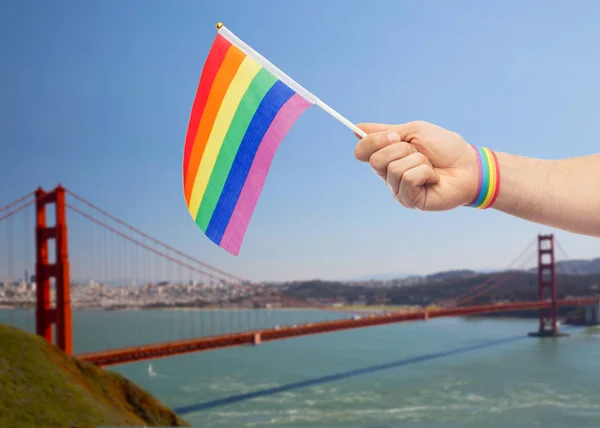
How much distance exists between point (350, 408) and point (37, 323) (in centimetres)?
570

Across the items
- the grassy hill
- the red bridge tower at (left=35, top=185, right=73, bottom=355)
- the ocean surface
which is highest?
the red bridge tower at (left=35, top=185, right=73, bottom=355)

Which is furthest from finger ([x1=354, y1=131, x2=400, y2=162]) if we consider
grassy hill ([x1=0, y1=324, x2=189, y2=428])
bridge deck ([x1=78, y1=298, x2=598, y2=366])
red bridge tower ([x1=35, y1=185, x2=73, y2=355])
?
red bridge tower ([x1=35, y1=185, x2=73, y2=355])

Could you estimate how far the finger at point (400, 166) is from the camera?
815 mm

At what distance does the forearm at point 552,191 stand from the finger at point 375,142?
162 mm

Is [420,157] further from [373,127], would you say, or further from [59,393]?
[59,393]

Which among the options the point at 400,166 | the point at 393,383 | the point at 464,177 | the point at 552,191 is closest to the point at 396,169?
the point at 400,166

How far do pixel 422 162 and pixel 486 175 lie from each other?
0.10 m

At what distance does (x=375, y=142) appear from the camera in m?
0.82

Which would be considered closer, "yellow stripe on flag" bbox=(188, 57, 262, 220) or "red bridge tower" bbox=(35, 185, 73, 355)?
"yellow stripe on flag" bbox=(188, 57, 262, 220)

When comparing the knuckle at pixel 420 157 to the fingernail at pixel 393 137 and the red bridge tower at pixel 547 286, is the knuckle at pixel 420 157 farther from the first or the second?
the red bridge tower at pixel 547 286

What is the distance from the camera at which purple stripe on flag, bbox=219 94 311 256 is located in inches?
40.9

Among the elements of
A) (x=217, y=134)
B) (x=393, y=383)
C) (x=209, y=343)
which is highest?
(x=217, y=134)

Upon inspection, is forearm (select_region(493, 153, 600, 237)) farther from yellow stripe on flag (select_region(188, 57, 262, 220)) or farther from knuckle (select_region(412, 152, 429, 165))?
yellow stripe on flag (select_region(188, 57, 262, 220))

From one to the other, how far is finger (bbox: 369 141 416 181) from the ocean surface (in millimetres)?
9793
